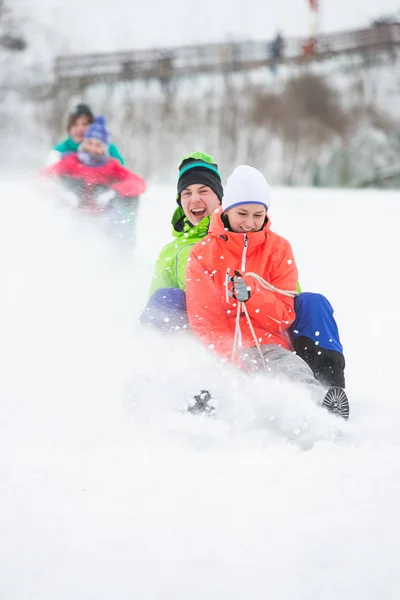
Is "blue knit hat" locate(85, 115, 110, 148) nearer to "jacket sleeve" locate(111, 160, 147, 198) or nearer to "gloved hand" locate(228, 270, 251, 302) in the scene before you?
"jacket sleeve" locate(111, 160, 147, 198)

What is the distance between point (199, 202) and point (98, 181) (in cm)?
193

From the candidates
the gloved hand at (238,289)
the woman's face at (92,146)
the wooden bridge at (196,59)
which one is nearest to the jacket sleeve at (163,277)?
the gloved hand at (238,289)

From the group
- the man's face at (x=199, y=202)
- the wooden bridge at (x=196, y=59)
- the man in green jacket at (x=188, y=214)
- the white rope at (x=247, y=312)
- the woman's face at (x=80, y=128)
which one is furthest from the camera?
the wooden bridge at (x=196, y=59)

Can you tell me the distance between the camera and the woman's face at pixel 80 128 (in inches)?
199

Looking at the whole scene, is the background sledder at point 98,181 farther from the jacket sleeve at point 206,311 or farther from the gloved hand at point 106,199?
the jacket sleeve at point 206,311

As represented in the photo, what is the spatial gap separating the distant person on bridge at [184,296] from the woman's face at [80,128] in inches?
88.7

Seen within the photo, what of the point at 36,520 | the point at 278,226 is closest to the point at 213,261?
the point at 36,520

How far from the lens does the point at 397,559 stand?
1300mm

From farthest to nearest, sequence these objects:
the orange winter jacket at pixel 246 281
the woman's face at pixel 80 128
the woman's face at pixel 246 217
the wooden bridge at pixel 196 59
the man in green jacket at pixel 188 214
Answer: the wooden bridge at pixel 196 59
the woman's face at pixel 80 128
the man in green jacket at pixel 188 214
the woman's face at pixel 246 217
the orange winter jacket at pixel 246 281

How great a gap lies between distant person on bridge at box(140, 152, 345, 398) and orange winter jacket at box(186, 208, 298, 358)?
6 cm

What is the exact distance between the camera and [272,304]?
232 centimetres

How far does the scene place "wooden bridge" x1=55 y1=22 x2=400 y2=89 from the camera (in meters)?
17.3

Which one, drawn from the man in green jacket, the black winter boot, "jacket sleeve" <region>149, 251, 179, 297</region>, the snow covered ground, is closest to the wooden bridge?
the snow covered ground

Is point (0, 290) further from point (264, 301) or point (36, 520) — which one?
point (36, 520)
